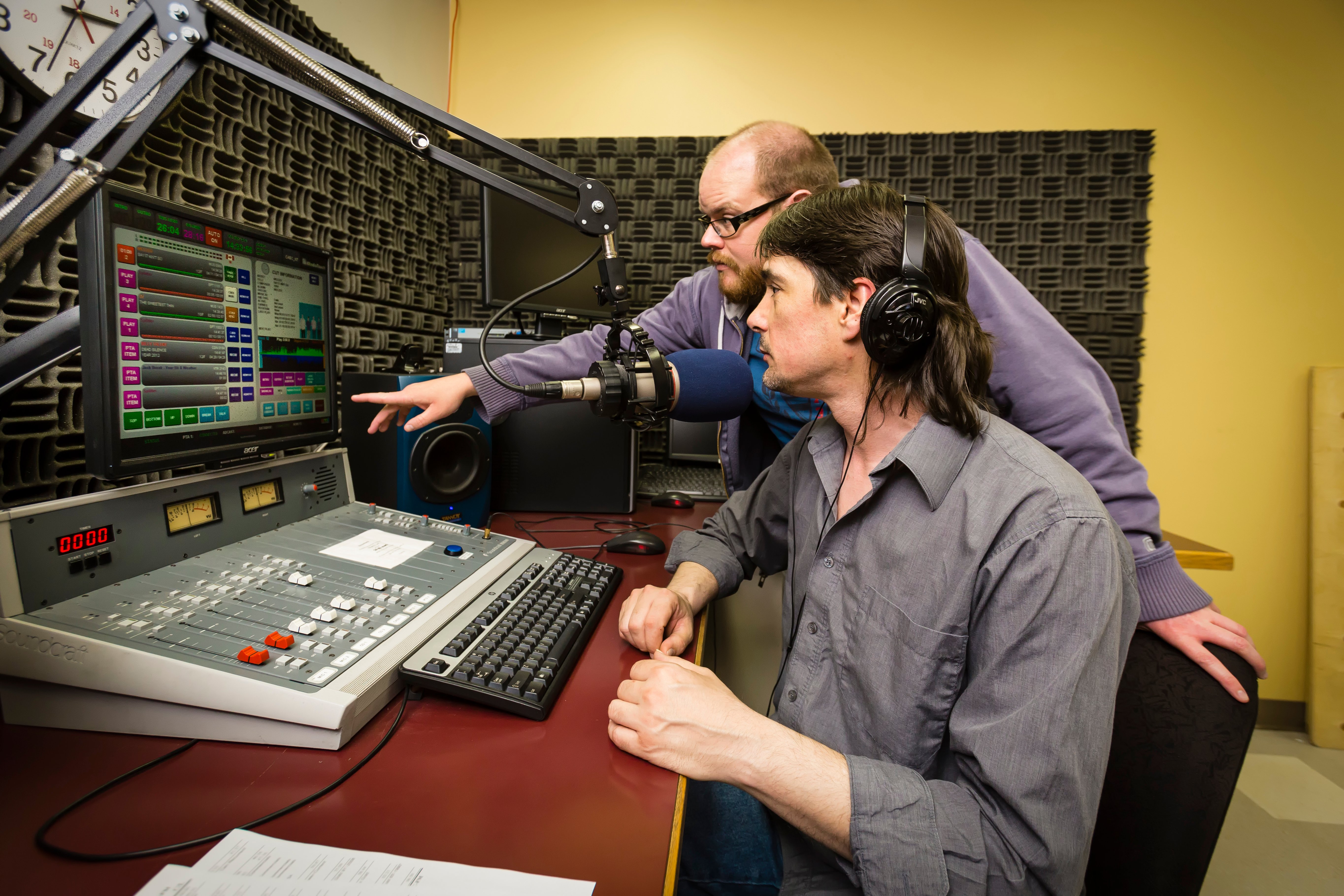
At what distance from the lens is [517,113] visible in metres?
2.44

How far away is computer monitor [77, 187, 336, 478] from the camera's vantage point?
0.68 m

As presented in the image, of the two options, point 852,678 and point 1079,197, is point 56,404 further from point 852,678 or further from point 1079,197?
point 1079,197

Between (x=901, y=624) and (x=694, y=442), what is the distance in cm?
151

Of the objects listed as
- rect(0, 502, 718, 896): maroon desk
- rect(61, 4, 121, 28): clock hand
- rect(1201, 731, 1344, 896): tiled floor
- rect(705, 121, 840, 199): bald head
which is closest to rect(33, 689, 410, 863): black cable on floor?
rect(0, 502, 718, 896): maroon desk

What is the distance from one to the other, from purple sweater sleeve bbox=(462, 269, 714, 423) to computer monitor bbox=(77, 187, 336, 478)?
0.28m

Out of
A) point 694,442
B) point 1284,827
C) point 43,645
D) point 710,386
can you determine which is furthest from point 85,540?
point 1284,827

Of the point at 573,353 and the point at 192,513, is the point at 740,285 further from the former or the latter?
the point at 192,513

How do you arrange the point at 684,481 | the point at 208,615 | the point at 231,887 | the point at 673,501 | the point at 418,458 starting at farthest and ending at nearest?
the point at 684,481
the point at 673,501
the point at 418,458
the point at 208,615
the point at 231,887

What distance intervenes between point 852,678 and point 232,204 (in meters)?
1.46

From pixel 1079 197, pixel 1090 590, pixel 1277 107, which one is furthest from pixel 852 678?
pixel 1277 107

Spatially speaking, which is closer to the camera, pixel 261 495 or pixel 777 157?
pixel 261 495

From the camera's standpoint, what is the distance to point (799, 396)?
0.97 metres

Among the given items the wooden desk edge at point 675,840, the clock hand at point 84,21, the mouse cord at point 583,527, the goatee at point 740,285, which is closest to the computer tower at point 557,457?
the mouse cord at point 583,527

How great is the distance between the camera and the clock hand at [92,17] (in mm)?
922
